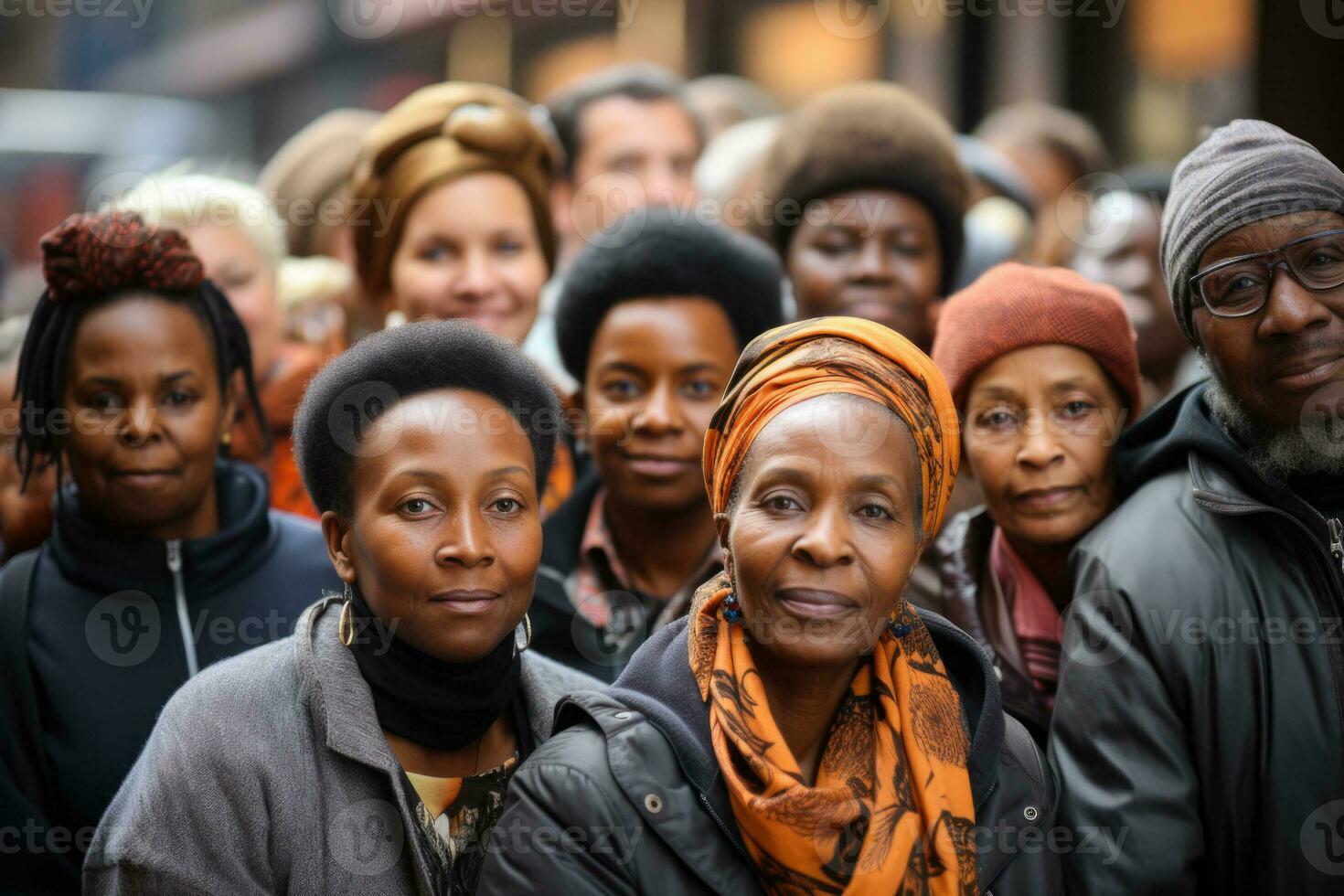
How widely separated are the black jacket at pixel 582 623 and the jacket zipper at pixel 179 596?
834 mm

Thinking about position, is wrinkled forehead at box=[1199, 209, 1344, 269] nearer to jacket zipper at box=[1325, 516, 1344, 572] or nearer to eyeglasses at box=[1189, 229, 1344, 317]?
eyeglasses at box=[1189, 229, 1344, 317]

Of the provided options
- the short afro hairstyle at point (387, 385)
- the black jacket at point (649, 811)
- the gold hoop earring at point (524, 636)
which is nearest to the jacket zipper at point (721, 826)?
the black jacket at point (649, 811)

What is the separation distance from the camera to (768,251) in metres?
4.16

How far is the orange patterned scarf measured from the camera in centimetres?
237

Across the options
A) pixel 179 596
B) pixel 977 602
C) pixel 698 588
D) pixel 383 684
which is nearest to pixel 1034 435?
pixel 977 602

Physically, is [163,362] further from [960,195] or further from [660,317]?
[960,195]

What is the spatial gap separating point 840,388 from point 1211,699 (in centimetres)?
109

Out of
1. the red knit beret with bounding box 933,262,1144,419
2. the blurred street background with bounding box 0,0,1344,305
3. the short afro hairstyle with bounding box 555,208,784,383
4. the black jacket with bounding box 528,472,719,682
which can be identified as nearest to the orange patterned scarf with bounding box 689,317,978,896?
the red knit beret with bounding box 933,262,1144,419

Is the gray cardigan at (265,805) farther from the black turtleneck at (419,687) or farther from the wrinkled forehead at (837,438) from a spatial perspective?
the wrinkled forehead at (837,438)

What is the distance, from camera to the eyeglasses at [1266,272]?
299 centimetres

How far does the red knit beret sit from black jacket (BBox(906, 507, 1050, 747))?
1.13 ft

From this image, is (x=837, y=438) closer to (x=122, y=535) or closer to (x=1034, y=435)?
(x=1034, y=435)

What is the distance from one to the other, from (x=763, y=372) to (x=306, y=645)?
1.08 m

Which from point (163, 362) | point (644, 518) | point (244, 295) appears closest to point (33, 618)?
point (163, 362)
